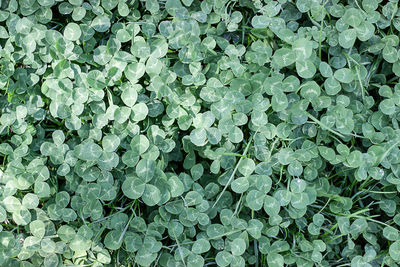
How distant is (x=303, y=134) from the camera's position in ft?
6.49

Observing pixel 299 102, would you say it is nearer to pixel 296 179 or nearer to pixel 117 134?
pixel 296 179

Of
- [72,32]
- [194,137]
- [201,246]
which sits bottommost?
[201,246]

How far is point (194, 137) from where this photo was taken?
1.86 meters

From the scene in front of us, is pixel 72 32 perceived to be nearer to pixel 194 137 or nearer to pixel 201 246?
pixel 194 137

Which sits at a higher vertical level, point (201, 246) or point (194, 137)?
point (194, 137)

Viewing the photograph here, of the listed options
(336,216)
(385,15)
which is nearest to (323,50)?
(385,15)

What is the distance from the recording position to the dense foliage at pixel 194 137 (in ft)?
6.04

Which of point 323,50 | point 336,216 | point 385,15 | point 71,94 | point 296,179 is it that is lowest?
point 336,216

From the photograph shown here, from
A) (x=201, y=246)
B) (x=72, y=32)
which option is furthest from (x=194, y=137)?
(x=72, y=32)

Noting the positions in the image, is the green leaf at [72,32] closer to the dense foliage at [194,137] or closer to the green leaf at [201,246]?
the dense foliage at [194,137]

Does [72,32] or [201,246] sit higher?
[72,32]

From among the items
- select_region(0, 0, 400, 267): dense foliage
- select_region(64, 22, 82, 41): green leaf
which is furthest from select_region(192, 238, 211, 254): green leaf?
select_region(64, 22, 82, 41): green leaf

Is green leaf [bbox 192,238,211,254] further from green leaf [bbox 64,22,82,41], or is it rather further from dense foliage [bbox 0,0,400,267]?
green leaf [bbox 64,22,82,41]

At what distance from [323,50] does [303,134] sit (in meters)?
0.44
